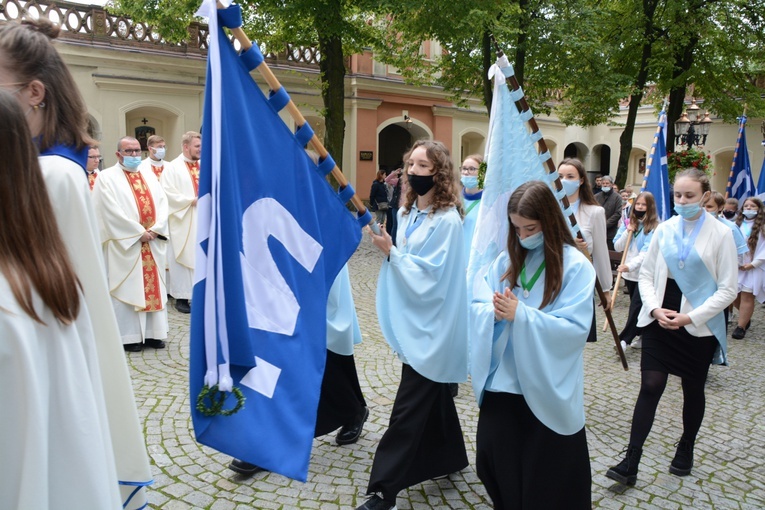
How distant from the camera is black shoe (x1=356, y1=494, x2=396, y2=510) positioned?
129 inches

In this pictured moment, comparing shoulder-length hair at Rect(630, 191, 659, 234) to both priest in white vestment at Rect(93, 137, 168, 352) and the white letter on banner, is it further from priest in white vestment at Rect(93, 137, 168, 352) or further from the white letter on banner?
the white letter on banner

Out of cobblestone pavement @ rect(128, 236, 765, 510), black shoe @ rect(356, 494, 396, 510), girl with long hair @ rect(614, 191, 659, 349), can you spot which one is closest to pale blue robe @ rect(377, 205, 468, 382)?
black shoe @ rect(356, 494, 396, 510)

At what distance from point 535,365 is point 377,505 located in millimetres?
1171

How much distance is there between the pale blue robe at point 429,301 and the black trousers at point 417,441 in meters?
0.12

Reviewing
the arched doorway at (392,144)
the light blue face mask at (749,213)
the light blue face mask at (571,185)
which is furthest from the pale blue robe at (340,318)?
the arched doorway at (392,144)

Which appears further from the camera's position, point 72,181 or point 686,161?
point 686,161

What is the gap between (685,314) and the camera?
3836 mm

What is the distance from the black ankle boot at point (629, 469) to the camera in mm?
3754

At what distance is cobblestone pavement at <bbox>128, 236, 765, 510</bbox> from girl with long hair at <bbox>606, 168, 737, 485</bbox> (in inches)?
8.9

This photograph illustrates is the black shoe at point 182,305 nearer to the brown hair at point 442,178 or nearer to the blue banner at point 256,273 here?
the brown hair at point 442,178

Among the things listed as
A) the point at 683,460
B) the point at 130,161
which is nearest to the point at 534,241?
the point at 683,460

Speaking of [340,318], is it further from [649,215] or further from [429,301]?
[649,215]

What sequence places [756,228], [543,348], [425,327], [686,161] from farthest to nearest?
[686,161] < [756,228] < [425,327] < [543,348]

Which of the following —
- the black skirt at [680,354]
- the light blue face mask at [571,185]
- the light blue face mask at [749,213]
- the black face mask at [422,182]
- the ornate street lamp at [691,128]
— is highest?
the ornate street lamp at [691,128]
